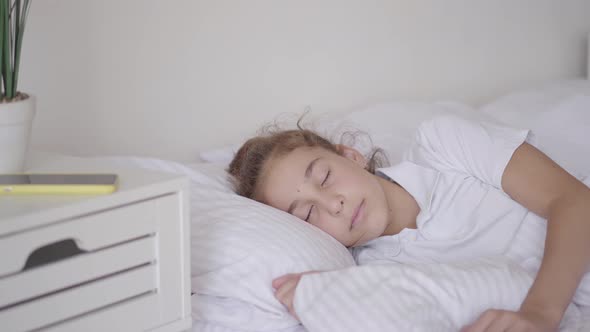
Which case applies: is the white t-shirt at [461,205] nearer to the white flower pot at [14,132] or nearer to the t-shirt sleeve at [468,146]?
the t-shirt sleeve at [468,146]

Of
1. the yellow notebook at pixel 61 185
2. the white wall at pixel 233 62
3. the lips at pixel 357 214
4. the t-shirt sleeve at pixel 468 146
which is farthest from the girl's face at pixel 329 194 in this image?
the yellow notebook at pixel 61 185

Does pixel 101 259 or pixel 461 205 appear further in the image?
pixel 461 205

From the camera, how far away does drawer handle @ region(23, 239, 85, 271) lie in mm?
911

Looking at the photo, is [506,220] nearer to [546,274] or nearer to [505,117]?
[546,274]

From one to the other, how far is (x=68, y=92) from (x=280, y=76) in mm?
590

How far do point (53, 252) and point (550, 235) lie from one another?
83cm

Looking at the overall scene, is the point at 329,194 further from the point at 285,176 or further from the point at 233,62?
the point at 233,62

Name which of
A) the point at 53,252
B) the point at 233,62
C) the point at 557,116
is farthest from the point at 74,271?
the point at 557,116

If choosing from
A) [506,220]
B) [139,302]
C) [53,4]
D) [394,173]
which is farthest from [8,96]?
[506,220]

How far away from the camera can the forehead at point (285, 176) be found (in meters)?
1.40

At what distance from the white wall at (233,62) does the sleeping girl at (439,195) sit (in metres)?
0.26

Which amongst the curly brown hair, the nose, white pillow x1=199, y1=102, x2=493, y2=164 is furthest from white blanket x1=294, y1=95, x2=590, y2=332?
white pillow x1=199, y1=102, x2=493, y2=164

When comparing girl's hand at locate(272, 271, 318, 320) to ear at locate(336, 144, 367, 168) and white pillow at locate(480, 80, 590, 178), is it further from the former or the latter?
white pillow at locate(480, 80, 590, 178)

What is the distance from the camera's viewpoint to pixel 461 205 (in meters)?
1.44
